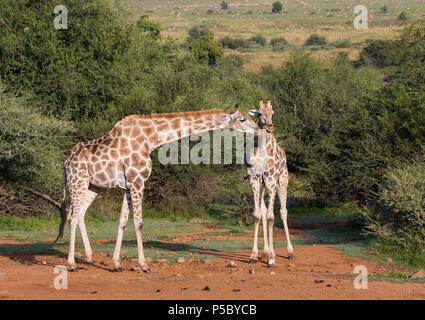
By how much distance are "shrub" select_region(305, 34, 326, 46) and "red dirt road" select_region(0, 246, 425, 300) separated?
82466 millimetres

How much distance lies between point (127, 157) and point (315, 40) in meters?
85.0

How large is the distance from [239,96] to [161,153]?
22990 millimetres

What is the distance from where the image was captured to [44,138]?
2134cm

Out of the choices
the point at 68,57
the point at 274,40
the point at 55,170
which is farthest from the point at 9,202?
the point at 274,40

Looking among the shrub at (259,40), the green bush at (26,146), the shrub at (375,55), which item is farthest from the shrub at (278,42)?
the green bush at (26,146)

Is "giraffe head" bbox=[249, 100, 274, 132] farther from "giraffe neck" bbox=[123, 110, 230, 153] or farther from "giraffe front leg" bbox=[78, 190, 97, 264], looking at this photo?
"giraffe front leg" bbox=[78, 190, 97, 264]

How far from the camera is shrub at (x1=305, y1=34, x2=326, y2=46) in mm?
93125

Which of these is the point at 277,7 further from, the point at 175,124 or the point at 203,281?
the point at 203,281

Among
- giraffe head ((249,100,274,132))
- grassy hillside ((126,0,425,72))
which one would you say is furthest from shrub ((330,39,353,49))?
giraffe head ((249,100,274,132))

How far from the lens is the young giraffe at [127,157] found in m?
12.3

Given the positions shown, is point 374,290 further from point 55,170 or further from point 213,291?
point 55,170

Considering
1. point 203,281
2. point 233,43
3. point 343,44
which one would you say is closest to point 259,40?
point 233,43

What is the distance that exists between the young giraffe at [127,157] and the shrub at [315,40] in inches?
3287

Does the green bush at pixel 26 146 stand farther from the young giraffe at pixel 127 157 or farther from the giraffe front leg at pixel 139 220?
the giraffe front leg at pixel 139 220
